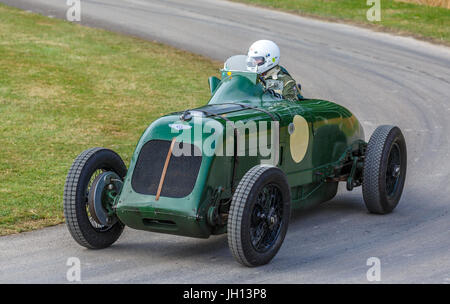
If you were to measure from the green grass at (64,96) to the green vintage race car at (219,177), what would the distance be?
1.50 metres

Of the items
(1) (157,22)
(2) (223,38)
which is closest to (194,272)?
(2) (223,38)

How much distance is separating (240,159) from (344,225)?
6.09 feet

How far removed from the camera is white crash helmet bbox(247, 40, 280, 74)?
11211 mm

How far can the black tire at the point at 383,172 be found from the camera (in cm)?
1048

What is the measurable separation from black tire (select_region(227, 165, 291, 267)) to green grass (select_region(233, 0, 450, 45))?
52.0ft

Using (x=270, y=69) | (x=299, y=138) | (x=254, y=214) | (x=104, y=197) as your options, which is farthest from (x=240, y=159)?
(x=270, y=69)

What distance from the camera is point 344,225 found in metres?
10.4

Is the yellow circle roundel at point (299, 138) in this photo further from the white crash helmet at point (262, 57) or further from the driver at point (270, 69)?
the white crash helmet at point (262, 57)

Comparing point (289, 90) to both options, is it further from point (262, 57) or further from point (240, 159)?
point (240, 159)

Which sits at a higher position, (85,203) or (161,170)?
(161,170)
